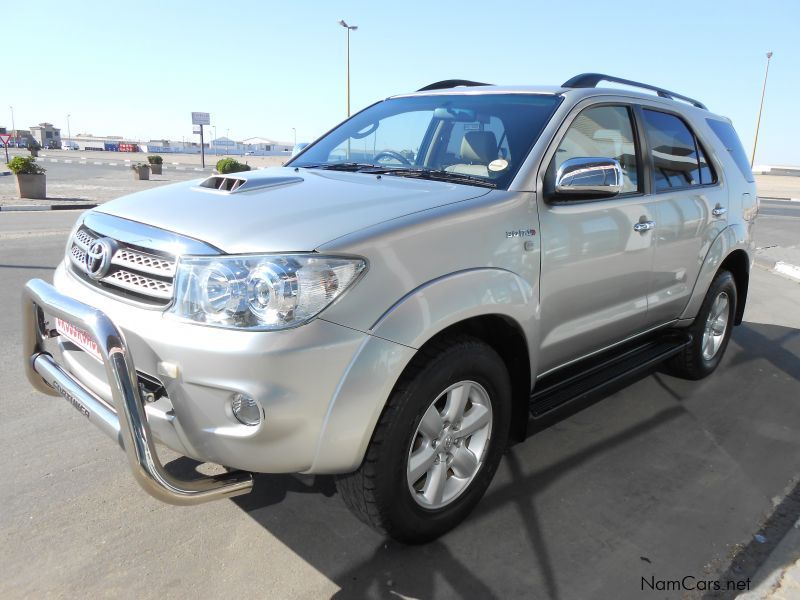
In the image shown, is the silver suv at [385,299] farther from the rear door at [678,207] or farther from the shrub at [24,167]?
the shrub at [24,167]

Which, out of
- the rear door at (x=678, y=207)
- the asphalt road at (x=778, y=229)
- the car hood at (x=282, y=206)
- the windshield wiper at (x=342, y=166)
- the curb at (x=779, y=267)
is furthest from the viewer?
the asphalt road at (x=778, y=229)

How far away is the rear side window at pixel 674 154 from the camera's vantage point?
3.89 metres

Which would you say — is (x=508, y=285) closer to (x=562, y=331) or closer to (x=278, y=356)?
(x=562, y=331)

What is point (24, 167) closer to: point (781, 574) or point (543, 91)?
point (543, 91)

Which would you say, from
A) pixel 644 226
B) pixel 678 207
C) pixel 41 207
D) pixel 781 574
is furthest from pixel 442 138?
pixel 41 207

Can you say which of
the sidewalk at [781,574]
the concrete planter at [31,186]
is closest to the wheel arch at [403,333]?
the sidewalk at [781,574]

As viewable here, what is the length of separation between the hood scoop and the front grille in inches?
20.8

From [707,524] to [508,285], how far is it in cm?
150

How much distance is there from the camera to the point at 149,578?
96.6 inches

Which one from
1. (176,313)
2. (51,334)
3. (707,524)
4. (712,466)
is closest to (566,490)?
(707,524)

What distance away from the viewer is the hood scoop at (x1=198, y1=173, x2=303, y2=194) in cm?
279

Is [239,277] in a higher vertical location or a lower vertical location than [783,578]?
higher

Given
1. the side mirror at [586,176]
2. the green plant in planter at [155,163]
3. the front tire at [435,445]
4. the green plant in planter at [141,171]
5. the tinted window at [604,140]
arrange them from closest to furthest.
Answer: the front tire at [435,445] → the side mirror at [586,176] → the tinted window at [604,140] → the green plant in planter at [141,171] → the green plant in planter at [155,163]

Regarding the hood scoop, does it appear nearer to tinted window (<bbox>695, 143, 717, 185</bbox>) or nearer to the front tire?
the front tire
